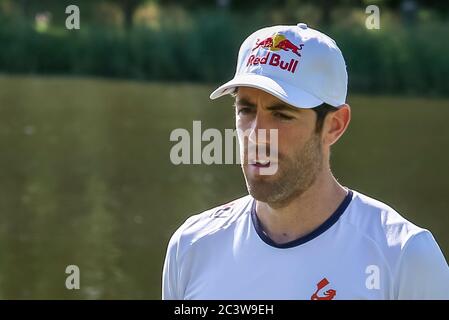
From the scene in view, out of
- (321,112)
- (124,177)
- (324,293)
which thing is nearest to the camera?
(324,293)

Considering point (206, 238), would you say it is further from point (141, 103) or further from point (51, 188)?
point (141, 103)

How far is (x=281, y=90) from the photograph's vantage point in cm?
201

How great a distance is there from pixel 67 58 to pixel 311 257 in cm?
1976

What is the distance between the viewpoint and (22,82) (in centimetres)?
1916

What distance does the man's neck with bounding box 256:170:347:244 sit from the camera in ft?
6.74

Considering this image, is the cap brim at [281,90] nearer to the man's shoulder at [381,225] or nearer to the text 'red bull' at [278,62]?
the text 'red bull' at [278,62]

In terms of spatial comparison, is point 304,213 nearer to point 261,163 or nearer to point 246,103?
point 261,163

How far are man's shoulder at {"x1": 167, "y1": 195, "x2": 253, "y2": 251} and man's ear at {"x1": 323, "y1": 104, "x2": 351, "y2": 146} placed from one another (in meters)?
0.21

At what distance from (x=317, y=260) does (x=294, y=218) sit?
0.11 metres

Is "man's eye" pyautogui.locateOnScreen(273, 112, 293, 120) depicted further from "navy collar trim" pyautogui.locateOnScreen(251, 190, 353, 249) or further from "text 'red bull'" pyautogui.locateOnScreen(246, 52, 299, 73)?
"navy collar trim" pyautogui.locateOnScreen(251, 190, 353, 249)

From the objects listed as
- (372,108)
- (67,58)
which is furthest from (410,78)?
(67,58)

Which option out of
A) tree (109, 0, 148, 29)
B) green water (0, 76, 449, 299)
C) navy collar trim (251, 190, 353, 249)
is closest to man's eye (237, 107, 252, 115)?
navy collar trim (251, 190, 353, 249)

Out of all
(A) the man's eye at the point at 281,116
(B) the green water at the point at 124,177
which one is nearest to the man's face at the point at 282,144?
(A) the man's eye at the point at 281,116

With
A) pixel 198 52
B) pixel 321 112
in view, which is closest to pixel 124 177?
pixel 321 112
